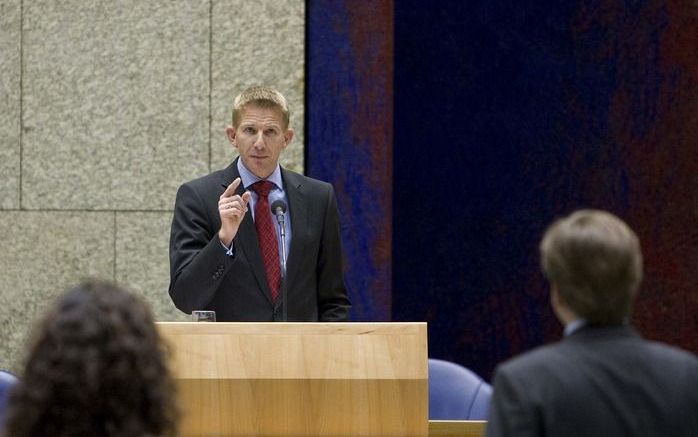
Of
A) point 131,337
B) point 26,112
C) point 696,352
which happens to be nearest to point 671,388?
point 131,337

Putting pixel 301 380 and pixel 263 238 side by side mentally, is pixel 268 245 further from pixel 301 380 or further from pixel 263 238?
pixel 301 380

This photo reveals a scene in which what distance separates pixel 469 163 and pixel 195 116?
55.5 inches

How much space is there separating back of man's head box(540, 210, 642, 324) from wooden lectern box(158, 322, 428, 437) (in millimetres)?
1388

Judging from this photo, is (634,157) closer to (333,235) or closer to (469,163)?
(469,163)

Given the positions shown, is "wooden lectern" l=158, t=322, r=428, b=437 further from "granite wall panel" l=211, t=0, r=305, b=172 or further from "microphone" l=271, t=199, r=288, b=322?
"granite wall panel" l=211, t=0, r=305, b=172

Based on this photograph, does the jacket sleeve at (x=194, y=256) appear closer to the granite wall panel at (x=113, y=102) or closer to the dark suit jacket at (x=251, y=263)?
the dark suit jacket at (x=251, y=263)

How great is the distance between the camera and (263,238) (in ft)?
15.6

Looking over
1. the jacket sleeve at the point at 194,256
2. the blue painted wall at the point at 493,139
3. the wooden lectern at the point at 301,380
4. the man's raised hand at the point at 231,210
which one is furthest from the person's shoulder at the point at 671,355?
the blue painted wall at the point at 493,139

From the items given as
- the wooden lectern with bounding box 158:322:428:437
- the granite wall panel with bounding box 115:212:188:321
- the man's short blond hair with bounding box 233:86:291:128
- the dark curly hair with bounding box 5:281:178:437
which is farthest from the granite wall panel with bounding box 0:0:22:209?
the dark curly hair with bounding box 5:281:178:437

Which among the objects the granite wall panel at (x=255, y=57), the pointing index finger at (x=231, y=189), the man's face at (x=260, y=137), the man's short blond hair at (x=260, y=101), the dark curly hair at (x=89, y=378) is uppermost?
the granite wall panel at (x=255, y=57)

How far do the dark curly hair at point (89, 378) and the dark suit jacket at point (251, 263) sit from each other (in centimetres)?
241

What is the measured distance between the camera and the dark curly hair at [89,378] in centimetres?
205

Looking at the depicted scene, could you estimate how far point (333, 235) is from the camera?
497cm

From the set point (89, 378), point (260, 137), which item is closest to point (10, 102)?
point (260, 137)
